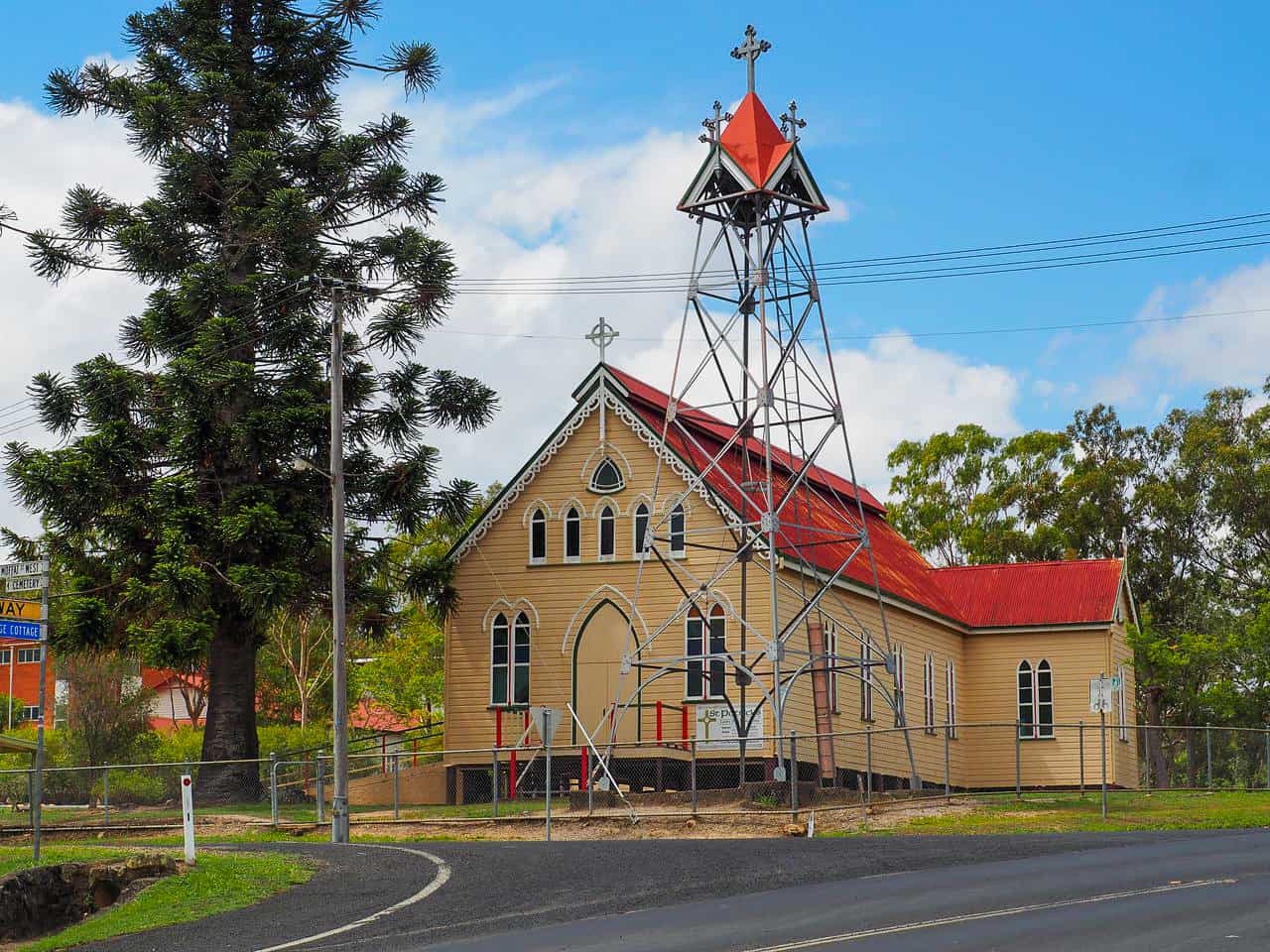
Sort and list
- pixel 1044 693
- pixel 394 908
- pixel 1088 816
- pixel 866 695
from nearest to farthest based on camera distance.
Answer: pixel 394 908 < pixel 1088 816 < pixel 866 695 < pixel 1044 693

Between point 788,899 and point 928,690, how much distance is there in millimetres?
28588

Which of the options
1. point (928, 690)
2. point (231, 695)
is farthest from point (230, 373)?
point (928, 690)

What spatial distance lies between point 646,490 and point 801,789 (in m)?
10.5

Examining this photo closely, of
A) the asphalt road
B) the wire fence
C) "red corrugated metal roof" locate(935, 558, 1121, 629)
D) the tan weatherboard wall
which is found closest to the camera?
the asphalt road

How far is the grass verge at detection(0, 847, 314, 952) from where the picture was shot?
19234 mm

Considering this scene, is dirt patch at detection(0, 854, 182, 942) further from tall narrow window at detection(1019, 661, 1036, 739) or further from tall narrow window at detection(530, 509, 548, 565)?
tall narrow window at detection(1019, 661, 1036, 739)

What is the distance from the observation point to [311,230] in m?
42.3

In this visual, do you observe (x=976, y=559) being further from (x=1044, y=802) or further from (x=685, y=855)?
(x=685, y=855)

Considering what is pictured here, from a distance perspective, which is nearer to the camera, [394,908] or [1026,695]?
[394,908]

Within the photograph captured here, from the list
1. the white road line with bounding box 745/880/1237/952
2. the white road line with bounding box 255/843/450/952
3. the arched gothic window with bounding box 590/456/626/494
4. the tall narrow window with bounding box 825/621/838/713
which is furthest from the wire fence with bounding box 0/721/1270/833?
the white road line with bounding box 745/880/1237/952

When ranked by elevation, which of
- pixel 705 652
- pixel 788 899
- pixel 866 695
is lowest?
pixel 788 899

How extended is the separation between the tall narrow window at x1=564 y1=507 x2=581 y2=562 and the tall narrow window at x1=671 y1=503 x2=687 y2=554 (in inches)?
102

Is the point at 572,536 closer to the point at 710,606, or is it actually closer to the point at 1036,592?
the point at 710,606

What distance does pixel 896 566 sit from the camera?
4759 centimetres
